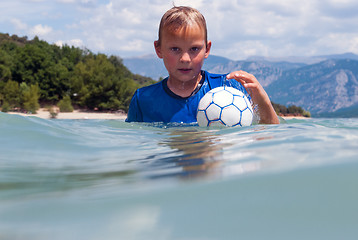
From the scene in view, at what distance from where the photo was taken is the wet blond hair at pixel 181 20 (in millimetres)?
4730

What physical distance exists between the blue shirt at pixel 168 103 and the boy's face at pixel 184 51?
0.33 metres

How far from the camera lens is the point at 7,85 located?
30.5 meters

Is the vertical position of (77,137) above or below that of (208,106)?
below

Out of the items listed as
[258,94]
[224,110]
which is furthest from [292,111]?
[224,110]

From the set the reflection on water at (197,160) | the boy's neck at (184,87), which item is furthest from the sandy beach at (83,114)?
the reflection on water at (197,160)

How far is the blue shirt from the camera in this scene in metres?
5.27

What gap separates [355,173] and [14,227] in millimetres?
1408

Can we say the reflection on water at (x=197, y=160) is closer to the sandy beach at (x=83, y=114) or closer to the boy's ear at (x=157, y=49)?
the boy's ear at (x=157, y=49)

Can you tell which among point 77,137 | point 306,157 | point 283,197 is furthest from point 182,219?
point 77,137

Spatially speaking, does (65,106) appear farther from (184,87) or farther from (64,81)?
(184,87)

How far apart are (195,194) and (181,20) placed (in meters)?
3.70

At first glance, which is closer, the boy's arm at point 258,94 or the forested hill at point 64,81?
the boy's arm at point 258,94

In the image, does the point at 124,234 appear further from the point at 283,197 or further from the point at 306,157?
the point at 306,157

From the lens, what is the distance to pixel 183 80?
5.11 m
